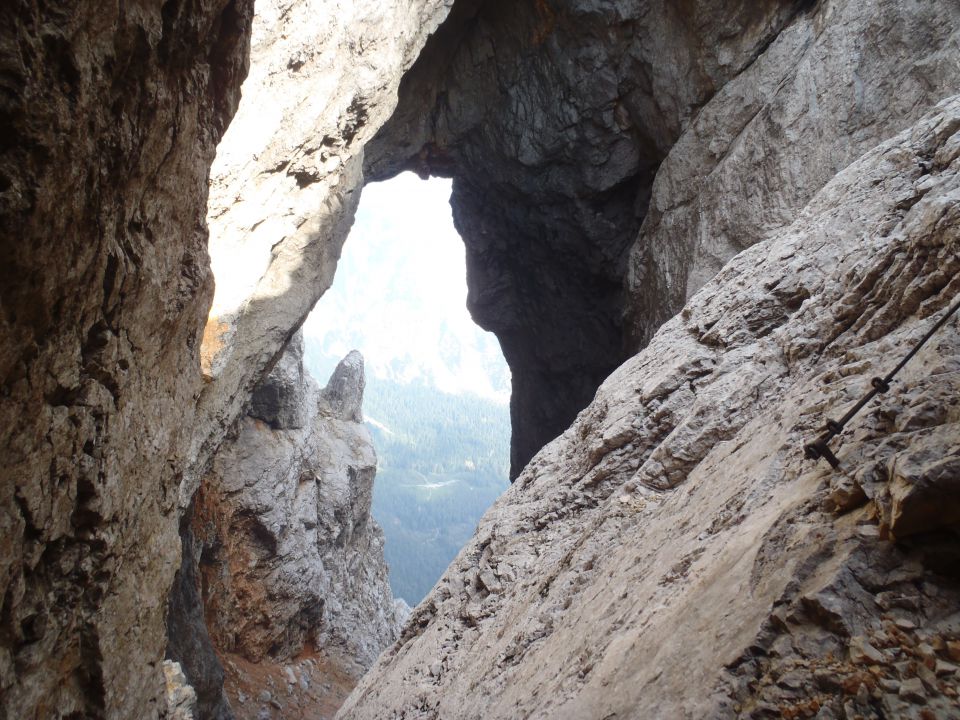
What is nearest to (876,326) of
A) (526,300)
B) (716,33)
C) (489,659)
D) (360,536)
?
A: (489,659)

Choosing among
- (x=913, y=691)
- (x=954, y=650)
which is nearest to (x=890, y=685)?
(x=913, y=691)

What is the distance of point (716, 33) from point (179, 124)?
35.8 feet

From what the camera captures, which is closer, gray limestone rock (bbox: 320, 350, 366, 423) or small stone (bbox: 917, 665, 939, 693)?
small stone (bbox: 917, 665, 939, 693)

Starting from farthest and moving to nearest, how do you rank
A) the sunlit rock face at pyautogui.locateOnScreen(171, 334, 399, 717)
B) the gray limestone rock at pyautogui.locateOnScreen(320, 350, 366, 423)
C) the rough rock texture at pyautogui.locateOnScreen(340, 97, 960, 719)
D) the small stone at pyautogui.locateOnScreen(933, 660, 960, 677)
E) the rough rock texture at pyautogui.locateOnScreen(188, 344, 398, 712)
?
the gray limestone rock at pyautogui.locateOnScreen(320, 350, 366, 423), the rough rock texture at pyautogui.locateOnScreen(188, 344, 398, 712), the sunlit rock face at pyautogui.locateOnScreen(171, 334, 399, 717), the rough rock texture at pyautogui.locateOnScreen(340, 97, 960, 719), the small stone at pyautogui.locateOnScreen(933, 660, 960, 677)

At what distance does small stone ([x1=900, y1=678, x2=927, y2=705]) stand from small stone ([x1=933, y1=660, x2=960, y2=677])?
54mm

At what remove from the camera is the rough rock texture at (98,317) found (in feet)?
8.70

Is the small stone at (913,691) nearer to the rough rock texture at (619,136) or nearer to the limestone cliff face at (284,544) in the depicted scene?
the rough rock texture at (619,136)

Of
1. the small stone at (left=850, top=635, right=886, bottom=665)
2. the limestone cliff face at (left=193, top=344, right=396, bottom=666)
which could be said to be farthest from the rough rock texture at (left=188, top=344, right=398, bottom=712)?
the small stone at (left=850, top=635, right=886, bottom=665)

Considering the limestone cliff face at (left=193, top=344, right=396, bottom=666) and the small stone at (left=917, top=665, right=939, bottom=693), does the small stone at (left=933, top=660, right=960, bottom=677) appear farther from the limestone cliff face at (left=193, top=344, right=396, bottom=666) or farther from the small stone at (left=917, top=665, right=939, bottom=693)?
the limestone cliff face at (left=193, top=344, right=396, bottom=666)

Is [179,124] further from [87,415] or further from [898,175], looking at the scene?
[898,175]

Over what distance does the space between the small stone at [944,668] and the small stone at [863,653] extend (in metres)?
0.13

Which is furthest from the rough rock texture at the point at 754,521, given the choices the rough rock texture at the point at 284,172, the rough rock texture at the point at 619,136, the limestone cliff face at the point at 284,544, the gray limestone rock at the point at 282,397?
the gray limestone rock at the point at 282,397

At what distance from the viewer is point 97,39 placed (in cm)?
282

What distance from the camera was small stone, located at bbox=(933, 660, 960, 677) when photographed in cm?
171
